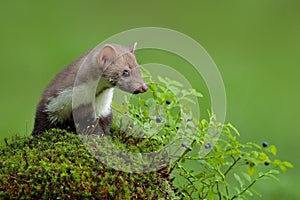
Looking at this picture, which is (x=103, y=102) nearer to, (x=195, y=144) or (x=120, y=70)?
(x=120, y=70)

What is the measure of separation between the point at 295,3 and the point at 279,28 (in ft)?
3.35

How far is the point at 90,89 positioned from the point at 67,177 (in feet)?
3.32

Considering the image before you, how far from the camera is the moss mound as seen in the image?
3486 mm

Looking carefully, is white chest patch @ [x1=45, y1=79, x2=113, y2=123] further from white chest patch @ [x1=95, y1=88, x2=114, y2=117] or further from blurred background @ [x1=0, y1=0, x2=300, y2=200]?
blurred background @ [x1=0, y1=0, x2=300, y2=200]

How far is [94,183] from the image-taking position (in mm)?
3512

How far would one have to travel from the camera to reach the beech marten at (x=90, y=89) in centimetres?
430

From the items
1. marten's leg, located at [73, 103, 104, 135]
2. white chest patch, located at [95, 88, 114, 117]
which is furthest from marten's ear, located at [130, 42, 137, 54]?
marten's leg, located at [73, 103, 104, 135]

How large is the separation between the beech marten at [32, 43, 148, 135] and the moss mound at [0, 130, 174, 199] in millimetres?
503

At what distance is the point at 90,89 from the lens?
14.5 feet

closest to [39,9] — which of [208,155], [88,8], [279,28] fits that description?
[88,8]

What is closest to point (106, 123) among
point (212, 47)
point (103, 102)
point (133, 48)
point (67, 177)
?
point (103, 102)

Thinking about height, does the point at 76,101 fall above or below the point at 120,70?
below

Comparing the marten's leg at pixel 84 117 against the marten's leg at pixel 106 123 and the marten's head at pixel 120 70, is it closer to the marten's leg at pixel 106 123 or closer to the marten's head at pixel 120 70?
the marten's leg at pixel 106 123

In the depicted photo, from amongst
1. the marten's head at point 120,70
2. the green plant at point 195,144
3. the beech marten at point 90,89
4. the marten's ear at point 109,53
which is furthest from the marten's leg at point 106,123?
the marten's ear at point 109,53
